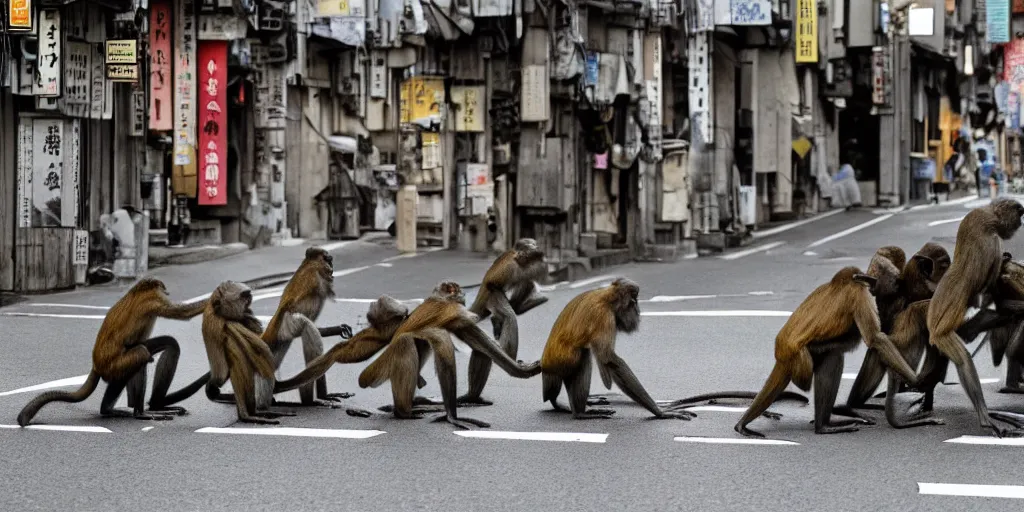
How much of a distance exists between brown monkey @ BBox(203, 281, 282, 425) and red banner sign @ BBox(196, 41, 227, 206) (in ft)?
61.0

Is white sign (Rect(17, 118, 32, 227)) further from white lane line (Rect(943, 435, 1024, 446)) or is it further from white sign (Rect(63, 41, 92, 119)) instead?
white lane line (Rect(943, 435, 1024, 446))

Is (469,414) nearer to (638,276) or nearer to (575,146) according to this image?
(638,276)

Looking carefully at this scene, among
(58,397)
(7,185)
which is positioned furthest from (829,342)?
(7,185)

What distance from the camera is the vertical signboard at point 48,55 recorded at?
23.6m

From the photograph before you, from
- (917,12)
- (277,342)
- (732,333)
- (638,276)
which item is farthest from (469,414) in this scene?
(917,12)

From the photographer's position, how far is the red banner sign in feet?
97.9

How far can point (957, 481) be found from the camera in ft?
29.6

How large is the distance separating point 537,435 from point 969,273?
331 centimetres

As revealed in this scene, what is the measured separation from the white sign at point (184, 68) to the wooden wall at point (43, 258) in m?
4.83

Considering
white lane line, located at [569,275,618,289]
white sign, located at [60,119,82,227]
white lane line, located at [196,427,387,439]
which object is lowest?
white lane line, located at [196,427,387,439]

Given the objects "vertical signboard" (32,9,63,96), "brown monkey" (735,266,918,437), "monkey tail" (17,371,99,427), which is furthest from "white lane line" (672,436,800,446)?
"vertical signboard" (32,9,63,96)

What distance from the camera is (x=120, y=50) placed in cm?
2483

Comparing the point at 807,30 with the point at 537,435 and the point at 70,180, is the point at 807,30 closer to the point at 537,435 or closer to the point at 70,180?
the point at 70,180

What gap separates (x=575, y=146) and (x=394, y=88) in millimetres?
6953
